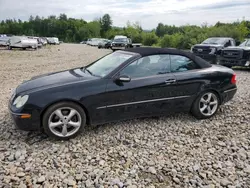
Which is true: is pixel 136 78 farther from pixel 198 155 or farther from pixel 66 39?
pixel 66 39

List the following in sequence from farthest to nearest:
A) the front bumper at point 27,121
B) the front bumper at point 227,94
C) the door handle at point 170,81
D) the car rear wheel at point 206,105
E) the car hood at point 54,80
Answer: the front bumper at point 227,94 < the car rear wheel at point 206,105 < the door handle at point 170,81 < the car hood at point 54,80 < the front bumper at point 27,121

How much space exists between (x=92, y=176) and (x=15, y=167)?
1066mm

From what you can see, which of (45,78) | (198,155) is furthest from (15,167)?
(198,155)

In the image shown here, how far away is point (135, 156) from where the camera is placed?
3494 mm

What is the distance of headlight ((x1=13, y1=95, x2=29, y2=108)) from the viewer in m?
3.62

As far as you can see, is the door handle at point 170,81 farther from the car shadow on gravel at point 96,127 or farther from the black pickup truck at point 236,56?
the black pickup truck at point 236,56

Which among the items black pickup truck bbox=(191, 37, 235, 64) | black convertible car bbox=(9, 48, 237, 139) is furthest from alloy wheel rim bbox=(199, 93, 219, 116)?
black pickup truck bbox=(191, 37, 235, 64)

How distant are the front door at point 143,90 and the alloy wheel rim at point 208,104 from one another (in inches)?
29.6

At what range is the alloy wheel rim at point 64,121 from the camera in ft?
12.2

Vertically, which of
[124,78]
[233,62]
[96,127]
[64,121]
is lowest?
[96,127]

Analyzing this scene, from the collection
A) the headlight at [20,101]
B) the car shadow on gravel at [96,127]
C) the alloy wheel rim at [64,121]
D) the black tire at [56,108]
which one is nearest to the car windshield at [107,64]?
the black tire at [56,108]

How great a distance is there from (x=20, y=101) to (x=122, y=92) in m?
1.63

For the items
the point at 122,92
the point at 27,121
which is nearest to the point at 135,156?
the point at 122,92

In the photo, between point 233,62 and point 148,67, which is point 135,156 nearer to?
point 148,67
